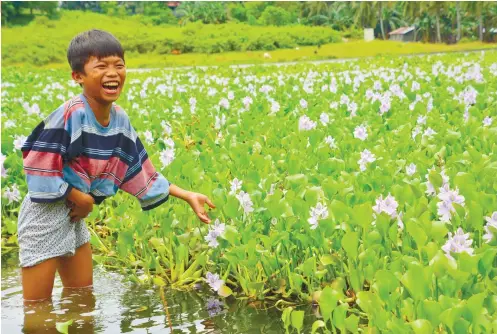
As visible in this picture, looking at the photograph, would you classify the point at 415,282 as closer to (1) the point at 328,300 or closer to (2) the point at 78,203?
(1) the point at 328,300

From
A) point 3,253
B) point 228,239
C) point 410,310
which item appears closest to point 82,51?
point 228,239

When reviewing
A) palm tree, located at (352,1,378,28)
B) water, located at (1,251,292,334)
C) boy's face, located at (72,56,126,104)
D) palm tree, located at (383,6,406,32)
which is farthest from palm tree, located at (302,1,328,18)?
boy's face, located at (72,56,126,104)

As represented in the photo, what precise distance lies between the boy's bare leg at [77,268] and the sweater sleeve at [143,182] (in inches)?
12.0

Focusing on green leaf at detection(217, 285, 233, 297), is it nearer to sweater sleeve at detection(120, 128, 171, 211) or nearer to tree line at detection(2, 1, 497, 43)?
sweater sleeve at detection(120, 128, 171, 211)

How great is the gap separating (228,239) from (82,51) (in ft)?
3.33

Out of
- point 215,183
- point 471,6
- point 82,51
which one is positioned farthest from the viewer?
point 471,6

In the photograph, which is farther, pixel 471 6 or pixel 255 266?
pixel 471 6

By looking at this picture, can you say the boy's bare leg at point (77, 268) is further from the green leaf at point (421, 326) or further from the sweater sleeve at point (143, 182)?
the green leaf at point (421, 326)

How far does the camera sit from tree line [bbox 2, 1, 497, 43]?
4831cm

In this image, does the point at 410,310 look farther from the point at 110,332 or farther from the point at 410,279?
the point at 110,332

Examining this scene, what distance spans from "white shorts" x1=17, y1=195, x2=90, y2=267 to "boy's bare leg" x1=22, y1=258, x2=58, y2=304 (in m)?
0.05

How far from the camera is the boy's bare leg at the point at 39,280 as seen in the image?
3.28 m

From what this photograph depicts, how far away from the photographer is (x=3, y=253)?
4859 mm

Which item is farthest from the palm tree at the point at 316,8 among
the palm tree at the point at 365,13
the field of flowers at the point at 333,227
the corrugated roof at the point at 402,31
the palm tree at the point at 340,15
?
the field of flowers at the point at 333,227
